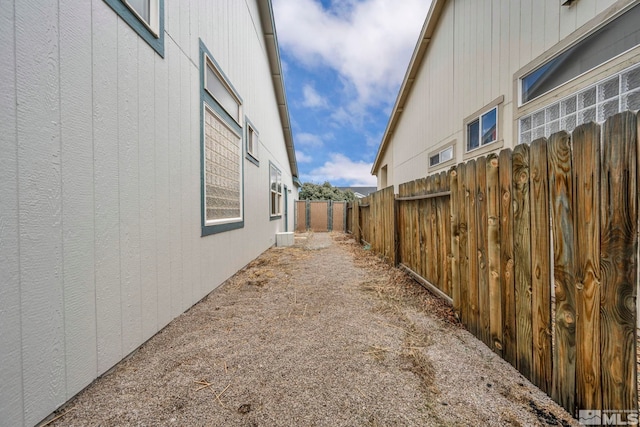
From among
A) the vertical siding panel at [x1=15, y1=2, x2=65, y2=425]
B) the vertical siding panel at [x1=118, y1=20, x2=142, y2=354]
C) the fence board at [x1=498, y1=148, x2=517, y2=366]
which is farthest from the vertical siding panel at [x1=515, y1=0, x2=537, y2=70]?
the vertical siding panel at [x1=15, y1=2, x2=65, y2=425]

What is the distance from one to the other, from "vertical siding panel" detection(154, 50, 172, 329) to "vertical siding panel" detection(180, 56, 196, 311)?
0.78ft

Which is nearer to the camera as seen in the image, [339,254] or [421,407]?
[421,407]

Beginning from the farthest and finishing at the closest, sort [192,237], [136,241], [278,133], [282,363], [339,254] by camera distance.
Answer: [278,133] → [339,254] → [192,237] → [136,241] → [282,363]

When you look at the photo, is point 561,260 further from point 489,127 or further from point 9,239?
point 489,127

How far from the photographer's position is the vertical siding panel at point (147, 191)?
2.04 meters

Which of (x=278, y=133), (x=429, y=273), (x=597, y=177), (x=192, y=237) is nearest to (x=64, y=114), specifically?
(x=192, y=237)

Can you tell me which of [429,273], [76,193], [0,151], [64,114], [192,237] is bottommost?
[429,273]

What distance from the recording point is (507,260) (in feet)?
5.82

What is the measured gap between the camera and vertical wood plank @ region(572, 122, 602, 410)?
1.18 m

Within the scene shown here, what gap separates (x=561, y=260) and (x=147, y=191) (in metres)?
3.00

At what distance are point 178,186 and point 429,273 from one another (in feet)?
10.6

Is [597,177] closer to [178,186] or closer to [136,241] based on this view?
[136,241]

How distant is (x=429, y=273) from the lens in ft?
10.6

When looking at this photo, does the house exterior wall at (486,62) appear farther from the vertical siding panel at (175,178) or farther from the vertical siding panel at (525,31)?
the vertical siding panel at (175,178)
